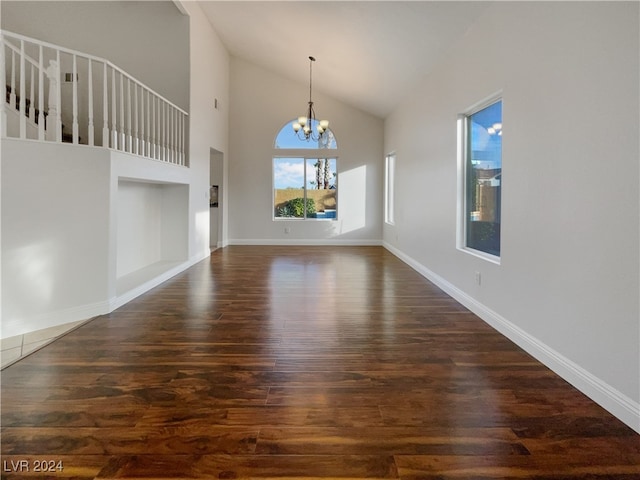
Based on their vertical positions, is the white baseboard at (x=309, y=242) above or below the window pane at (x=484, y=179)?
below

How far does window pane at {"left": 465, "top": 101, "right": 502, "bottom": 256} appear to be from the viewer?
3484 millimetres

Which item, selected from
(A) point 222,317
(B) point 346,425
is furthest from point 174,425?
(A) point 222,317

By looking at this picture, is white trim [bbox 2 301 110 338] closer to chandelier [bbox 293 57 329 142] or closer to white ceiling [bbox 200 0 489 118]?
white ceiling [bbox 200 0 489 118]

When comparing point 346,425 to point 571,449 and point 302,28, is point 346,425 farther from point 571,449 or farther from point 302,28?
point 302,28

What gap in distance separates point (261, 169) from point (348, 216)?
92.7 inches

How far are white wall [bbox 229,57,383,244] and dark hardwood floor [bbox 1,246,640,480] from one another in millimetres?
5778

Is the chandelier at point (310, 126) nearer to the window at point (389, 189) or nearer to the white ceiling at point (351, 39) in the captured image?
the white ceiling at point (351, 39)

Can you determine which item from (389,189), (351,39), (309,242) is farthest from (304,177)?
(351,39)

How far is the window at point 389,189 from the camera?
27.9 ft

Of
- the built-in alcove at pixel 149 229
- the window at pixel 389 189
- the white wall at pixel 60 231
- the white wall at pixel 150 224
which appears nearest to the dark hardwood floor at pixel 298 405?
the white wall at pixel 60 231

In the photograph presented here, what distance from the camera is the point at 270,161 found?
360 inches

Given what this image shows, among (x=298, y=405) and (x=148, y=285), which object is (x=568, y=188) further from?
(x=148, y=285)

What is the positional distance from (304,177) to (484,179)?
6010 mm

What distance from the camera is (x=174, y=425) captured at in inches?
72.2
